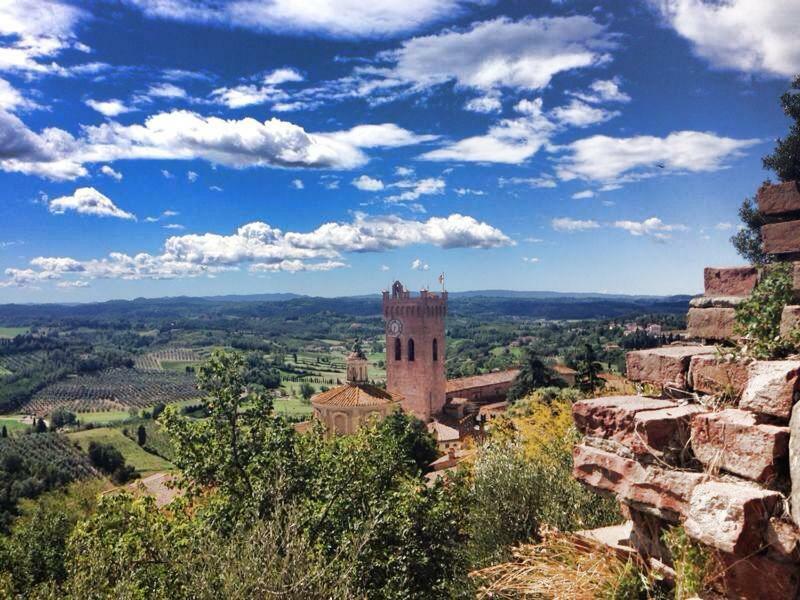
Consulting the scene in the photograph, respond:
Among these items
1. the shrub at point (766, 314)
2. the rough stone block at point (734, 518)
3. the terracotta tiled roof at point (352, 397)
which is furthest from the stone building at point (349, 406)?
the rough stone block at point (734, 518)

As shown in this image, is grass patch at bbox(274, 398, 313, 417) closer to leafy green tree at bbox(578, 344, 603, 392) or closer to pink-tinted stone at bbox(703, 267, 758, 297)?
leafy green tree at bbox(578, 344, 603, 392)

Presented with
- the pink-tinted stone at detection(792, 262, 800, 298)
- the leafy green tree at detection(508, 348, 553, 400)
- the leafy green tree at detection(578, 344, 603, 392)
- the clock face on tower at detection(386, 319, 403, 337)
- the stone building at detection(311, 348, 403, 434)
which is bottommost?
the stone building at detection(311, 348, 403, 434)

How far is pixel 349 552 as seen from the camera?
947cm

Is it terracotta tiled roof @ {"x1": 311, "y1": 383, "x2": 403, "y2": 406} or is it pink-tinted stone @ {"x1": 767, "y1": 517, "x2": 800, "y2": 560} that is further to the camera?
terracotta tiled roof @ {"x1": 311, "y1": 383, "x2": 403, "y2": 406}

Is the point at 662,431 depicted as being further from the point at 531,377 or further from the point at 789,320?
the point at 531,377

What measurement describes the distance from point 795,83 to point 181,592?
1735 centimetres

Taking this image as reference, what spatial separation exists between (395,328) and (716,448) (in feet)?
178

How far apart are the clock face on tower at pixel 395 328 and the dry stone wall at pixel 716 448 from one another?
5191cm

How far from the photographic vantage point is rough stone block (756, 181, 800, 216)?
662 cm

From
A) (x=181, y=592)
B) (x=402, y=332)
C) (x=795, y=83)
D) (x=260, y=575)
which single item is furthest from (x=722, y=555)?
(x=402, y=332)

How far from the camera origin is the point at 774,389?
4.37 meters

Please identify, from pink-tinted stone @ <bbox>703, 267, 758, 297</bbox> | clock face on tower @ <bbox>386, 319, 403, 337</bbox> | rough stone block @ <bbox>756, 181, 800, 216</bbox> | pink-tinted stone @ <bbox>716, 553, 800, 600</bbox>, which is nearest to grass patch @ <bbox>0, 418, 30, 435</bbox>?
clock face on tower @ <bbox>386, 319, 403, 337</bbox>

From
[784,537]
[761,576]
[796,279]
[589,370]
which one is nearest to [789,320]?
[796,279]

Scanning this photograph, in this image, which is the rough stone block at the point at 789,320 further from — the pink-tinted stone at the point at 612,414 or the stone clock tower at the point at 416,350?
the stone clock tower at the point at 416,350
